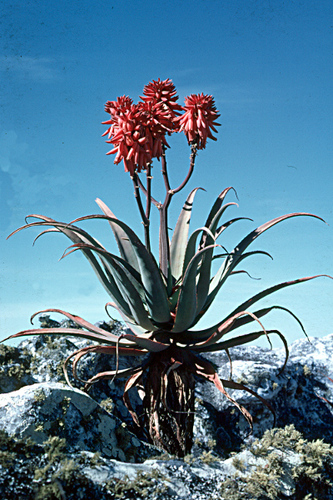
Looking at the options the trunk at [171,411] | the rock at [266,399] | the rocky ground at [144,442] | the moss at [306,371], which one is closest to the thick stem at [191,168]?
the trunk at [171,411]

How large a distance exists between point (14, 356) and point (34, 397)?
148 centimetres

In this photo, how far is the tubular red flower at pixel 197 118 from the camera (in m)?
4.12

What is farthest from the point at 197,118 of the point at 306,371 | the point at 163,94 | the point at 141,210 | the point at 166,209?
the point at 306,371

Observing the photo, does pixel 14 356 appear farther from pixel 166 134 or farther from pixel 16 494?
pixel 166 134

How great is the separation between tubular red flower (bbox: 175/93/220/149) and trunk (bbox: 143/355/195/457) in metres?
2.04

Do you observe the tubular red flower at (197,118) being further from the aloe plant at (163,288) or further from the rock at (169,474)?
the rock at (169,474)

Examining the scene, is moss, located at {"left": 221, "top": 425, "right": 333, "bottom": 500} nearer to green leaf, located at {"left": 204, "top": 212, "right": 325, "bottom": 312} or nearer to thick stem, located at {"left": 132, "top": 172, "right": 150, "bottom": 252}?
green leaf, located at {"left": 204, "top": 212, "right": 325, "bottom": 312}

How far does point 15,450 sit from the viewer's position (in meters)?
3.00

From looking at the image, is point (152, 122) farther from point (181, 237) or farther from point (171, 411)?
point (171, 411)

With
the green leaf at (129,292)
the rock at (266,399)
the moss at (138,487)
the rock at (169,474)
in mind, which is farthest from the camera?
the rock at (266,399)

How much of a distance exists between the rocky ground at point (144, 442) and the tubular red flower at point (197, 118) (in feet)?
8.01

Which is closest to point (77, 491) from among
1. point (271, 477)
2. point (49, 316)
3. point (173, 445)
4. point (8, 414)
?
point (8, 414)

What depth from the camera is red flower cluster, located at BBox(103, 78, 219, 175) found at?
3688 millimetres

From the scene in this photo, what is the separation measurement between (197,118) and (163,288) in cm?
160
